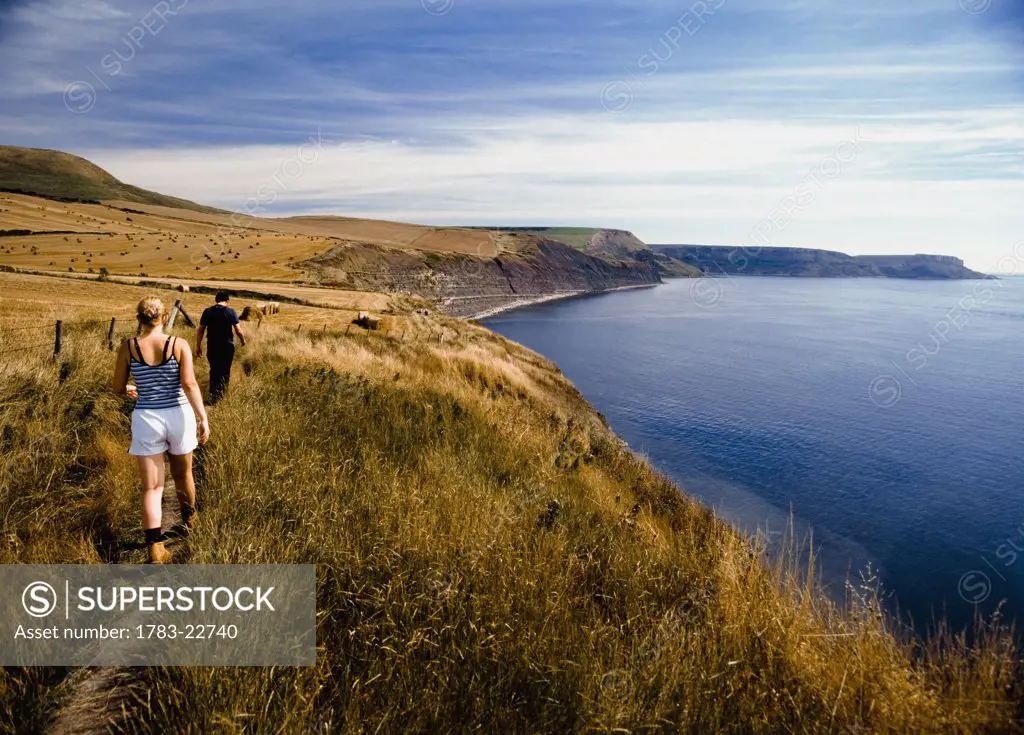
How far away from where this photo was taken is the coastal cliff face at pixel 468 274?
81438mm

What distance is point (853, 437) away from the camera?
27391 millimetres

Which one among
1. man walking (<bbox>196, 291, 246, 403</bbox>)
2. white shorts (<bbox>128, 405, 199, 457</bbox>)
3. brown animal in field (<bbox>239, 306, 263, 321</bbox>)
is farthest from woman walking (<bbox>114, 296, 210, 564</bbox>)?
brown animal in field (<bbox>239, 306, 263, 321</bbox>)

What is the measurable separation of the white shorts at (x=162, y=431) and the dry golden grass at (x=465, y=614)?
23.8 inches

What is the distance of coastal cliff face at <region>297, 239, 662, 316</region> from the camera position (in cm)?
8144

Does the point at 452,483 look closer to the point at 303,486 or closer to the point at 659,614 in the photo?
the point at 303,486

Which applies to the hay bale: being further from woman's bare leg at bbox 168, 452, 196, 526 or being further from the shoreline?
the shoreline

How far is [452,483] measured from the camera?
17.1ft

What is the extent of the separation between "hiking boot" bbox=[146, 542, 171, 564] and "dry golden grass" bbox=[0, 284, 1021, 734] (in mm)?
228

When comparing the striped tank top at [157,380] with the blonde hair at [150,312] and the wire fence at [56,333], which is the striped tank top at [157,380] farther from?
the wire fence at [56,333]

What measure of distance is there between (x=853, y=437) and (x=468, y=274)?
95.0 meters

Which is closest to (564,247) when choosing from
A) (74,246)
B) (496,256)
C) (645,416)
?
(496,256)

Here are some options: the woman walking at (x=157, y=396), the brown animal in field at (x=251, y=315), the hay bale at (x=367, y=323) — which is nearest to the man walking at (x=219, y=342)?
the woman walking at (x=157, y=396)

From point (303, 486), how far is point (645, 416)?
91.6 ft

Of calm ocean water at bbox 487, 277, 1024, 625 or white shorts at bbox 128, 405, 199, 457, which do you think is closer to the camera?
white shorts at bbox 128, 405, 199, 457
